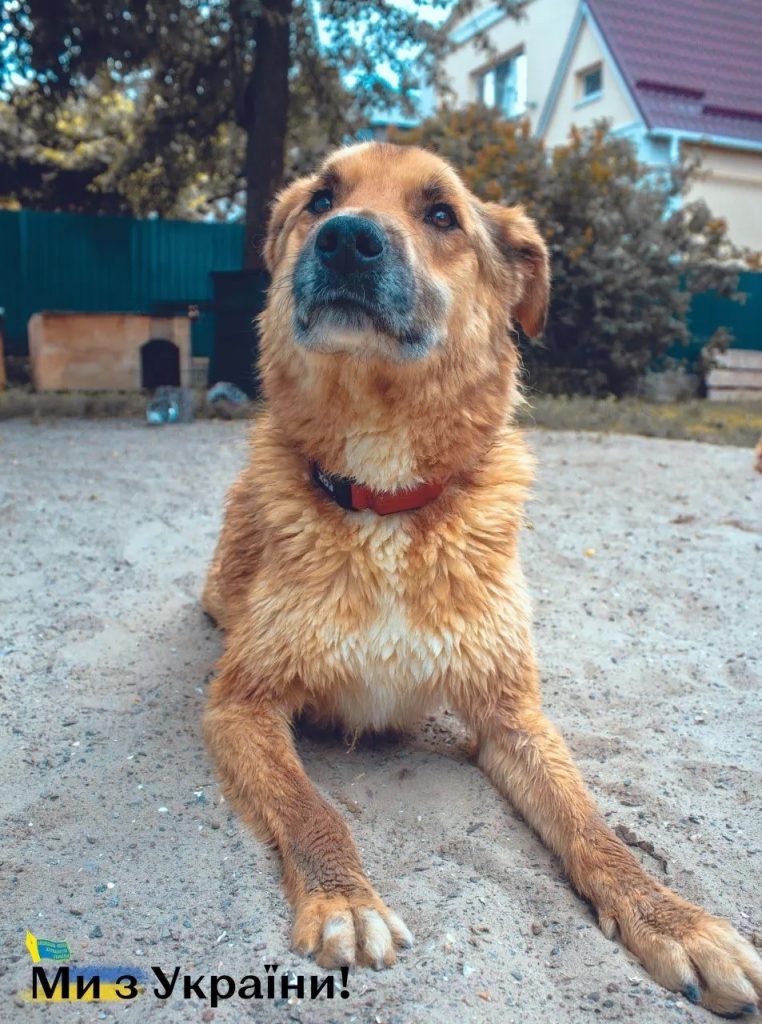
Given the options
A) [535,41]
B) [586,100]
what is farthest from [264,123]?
[535,41]

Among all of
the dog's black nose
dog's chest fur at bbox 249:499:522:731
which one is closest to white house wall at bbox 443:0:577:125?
the dog's black nose

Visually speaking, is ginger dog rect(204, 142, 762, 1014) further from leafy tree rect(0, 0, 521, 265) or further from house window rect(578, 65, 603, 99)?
house window rect(578, 65, 603, 99)

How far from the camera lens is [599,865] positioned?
2.33 m

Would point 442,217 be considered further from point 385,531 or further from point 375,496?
point 385,531

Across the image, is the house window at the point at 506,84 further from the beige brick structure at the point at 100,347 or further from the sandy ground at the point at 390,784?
the sandy ground at the point at 390,784

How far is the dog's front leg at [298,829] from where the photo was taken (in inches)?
79.3

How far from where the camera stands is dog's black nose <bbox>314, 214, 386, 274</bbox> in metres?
2.68

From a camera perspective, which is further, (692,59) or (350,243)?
(692,59)

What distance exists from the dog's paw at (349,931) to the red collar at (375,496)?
116 centimetres

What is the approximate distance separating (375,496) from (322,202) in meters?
1.20

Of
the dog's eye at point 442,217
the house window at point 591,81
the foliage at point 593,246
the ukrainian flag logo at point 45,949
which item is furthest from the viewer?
the house window at point 591,81

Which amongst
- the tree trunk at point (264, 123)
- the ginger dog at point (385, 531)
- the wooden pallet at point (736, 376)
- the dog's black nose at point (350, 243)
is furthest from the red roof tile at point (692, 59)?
the dog's black nose at point (350, 243)

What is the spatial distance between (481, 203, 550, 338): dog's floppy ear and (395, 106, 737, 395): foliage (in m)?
8.00

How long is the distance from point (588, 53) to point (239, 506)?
1989cm
